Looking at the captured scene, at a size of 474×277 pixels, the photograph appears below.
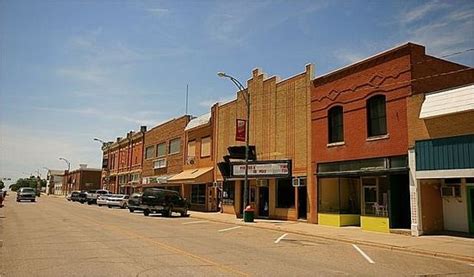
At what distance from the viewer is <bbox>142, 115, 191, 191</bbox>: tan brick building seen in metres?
47.0

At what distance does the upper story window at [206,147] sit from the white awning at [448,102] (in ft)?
76.5

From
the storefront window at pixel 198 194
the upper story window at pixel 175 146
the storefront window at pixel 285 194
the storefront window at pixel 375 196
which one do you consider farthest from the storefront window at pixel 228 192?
the storefront window at pixel 375 196

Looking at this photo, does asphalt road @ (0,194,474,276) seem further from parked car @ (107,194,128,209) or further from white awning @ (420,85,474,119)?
parked car @ (107,194,128,209)

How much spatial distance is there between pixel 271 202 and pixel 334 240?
12.0 m

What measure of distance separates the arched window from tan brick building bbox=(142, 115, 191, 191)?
22546 mm

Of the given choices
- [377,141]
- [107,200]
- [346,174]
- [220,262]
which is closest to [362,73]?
[377,141]

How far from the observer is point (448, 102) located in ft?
60.6

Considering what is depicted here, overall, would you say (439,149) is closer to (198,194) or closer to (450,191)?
(450,191)

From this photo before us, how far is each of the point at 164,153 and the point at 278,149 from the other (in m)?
23.7

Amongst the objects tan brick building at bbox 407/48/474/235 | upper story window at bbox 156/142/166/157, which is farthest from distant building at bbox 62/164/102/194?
tan brick building at bbox 407/48/474/235

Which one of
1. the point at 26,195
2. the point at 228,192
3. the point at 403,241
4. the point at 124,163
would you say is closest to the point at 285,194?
the point at 228,192

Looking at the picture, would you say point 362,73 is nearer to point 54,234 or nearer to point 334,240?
point 334,240

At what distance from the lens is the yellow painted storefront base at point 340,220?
2488cm

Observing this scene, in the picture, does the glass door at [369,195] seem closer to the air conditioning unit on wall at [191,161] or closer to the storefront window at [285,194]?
the storefront window at [285,194]
